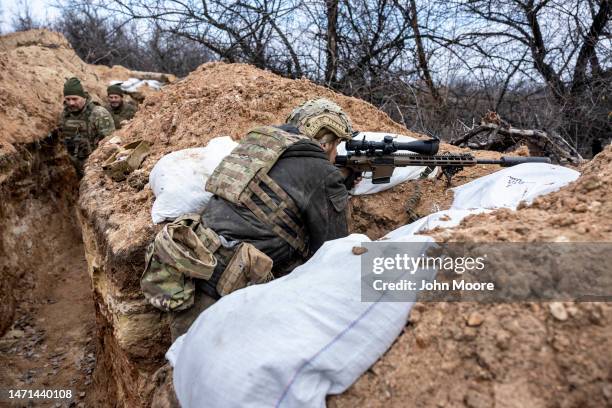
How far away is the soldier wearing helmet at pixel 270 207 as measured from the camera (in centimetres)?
214

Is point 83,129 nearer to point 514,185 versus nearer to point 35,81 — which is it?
point 35,81

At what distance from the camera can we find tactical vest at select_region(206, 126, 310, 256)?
2.22 meters

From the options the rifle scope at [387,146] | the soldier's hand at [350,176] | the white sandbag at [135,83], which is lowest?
the soldier's hand at [350,176]

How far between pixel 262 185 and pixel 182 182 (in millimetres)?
751

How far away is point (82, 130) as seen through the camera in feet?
20.0

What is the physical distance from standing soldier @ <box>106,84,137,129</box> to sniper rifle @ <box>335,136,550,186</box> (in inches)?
213

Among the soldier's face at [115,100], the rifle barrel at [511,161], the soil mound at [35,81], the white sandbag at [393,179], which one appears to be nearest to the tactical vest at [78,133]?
the soil mound at [35,81]

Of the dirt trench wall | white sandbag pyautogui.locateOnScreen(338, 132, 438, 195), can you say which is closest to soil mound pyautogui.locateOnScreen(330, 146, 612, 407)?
white sandbag pyautogui.locateOnScreen(338, 132, 438, 195)

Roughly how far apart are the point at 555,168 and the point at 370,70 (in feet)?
17.5

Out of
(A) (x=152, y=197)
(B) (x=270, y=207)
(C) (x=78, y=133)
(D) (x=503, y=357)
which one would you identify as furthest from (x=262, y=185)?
(C) (x=78, y=133)

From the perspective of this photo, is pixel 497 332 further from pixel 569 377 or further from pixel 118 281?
pixel 118 281

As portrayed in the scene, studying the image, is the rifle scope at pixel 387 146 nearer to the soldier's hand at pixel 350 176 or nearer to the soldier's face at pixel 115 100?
the soldier's hand at pixel 350 176

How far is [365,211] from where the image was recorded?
3.57 meters

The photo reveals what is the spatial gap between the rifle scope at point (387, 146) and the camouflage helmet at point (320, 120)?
0.39 ft
